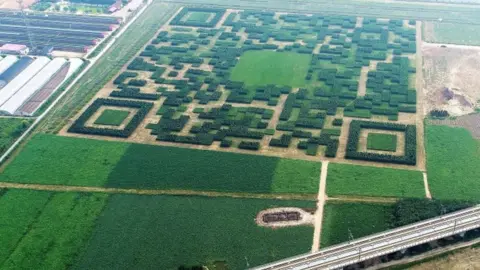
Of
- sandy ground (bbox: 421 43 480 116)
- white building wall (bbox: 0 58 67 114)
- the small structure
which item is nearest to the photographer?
sandy ground (bbox: 421 43 480 116)

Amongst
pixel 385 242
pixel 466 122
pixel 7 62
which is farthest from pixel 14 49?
pixel 466 122

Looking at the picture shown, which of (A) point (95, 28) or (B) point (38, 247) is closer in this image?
(B) point (38, 247)

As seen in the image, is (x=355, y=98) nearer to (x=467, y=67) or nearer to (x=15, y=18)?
(x=467, y=67)

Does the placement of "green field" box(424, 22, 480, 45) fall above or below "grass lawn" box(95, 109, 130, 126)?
above

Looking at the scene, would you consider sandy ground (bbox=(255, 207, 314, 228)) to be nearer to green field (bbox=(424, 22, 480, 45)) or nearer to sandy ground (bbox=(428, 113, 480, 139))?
sandy ground (bbox=(428, 113, 480, 139))

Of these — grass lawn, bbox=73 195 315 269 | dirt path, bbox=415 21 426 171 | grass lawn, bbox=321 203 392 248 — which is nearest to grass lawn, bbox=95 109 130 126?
grass lawn, bbox=73 195 315 269

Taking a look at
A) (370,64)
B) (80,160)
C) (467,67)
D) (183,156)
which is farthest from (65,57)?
(467,67)

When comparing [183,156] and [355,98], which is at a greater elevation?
[355,98]
